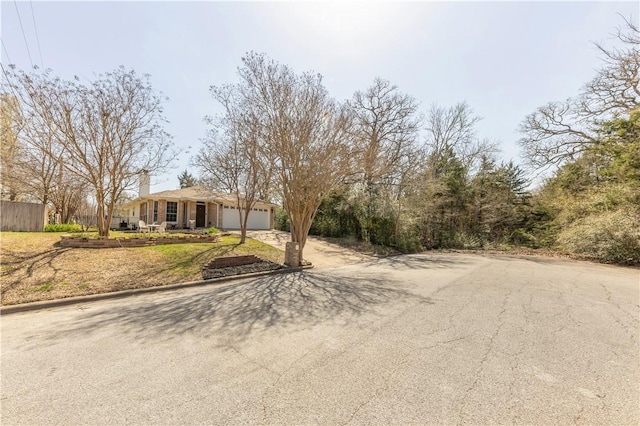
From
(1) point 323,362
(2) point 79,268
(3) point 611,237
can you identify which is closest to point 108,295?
(2) point 79,268

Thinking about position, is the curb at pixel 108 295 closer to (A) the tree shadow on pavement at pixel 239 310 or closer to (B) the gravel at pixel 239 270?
(B) the gravel at pixel 239 270

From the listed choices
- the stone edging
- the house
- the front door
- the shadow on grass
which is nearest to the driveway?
the stone edging

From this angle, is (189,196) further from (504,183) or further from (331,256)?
(504,183)

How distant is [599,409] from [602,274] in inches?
409

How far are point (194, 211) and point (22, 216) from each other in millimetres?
10388

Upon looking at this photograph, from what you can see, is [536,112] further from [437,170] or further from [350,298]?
[350,298]

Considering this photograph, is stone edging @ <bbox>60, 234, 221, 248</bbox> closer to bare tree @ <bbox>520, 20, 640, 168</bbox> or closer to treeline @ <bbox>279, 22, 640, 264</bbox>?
treeline @ <bbox>279, 22, 640, 264</bbox>

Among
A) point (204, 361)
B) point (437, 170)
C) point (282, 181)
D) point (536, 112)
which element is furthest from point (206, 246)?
point (536, 112)

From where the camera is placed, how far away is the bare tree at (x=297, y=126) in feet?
29.7

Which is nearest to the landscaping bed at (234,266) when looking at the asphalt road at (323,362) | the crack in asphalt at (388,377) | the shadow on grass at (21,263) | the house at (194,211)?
the asphalt road at (323,362)

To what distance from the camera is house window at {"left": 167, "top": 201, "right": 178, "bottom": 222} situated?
20.0 meters

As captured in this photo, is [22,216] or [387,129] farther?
[387,129]

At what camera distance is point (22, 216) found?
10.9 meters

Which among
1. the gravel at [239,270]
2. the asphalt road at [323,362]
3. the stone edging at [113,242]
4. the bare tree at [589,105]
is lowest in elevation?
the asphalt road at [323,362]
